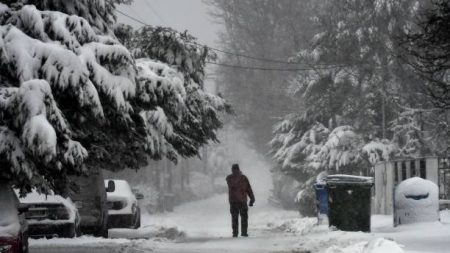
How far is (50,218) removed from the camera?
16.6 m

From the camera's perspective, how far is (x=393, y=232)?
16.5m

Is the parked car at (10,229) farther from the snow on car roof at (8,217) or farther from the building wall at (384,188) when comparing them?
the building wall at (384,188)

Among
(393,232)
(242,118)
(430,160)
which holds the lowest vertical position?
Result: (393,232)

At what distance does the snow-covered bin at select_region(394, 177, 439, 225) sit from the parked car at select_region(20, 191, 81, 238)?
671 centimetres

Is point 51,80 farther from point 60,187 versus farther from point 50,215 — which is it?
point 50,215

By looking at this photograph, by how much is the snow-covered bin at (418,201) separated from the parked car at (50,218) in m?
6.71

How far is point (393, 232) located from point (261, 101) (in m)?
37.4

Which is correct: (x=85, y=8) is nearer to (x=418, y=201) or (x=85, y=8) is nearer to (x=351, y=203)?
(x=351, y=203)

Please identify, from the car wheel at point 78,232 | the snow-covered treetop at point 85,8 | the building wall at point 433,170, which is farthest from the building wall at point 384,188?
the snow-covered treetop at point 85,8

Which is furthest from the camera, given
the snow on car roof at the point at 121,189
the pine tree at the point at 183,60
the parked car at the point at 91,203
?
the snow on car roof at the point at 121,189

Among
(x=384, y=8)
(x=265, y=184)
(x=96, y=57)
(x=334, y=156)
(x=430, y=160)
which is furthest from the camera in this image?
(x=265, y=184)

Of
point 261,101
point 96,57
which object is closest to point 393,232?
point 96,57

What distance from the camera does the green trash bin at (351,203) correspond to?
17.1 metres

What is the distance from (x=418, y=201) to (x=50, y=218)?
290 inches
